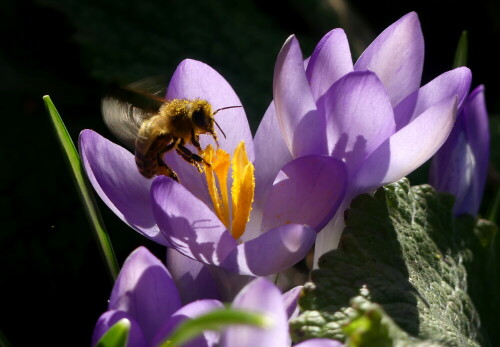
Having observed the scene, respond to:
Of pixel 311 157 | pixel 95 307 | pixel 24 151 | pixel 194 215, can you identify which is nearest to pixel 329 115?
pixel 311 157

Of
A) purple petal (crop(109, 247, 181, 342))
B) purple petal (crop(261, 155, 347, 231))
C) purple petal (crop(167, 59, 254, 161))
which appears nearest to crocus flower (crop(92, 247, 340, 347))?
purple petal (crop(109, 247, 181, 342))

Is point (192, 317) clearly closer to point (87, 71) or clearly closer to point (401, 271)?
point (401, 271)

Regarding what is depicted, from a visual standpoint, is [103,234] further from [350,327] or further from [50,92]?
[50,92]

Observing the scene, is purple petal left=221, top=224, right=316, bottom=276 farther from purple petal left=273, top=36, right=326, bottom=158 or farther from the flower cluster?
purple petal left=273, top=36, right=326, bottom=158

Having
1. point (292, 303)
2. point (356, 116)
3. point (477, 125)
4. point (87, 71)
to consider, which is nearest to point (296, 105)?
point (356, 116)

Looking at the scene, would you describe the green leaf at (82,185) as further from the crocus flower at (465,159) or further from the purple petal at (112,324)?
the crocus flower at (465,159)
